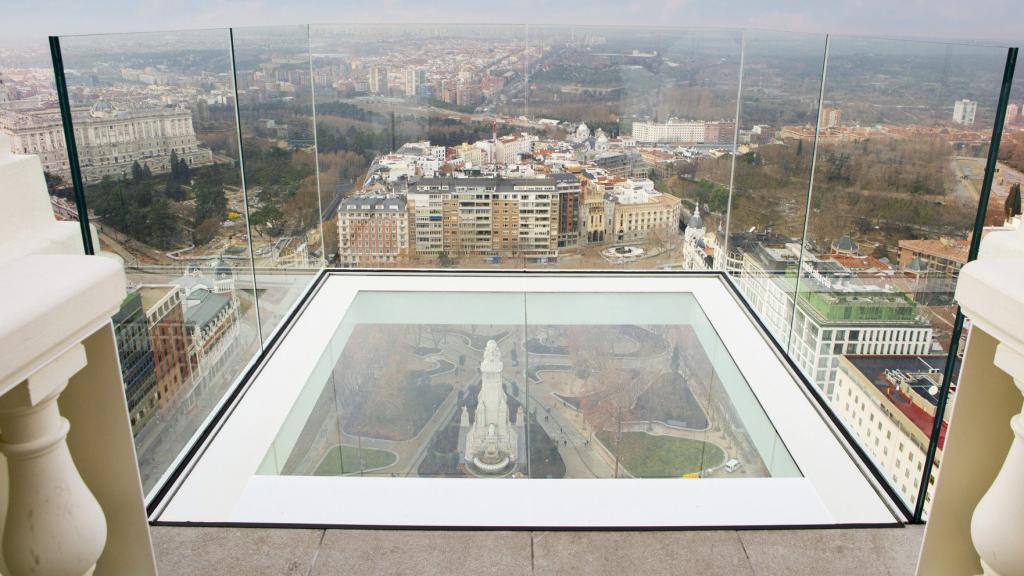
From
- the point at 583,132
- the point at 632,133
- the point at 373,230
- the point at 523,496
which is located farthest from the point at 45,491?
the point at 632,133

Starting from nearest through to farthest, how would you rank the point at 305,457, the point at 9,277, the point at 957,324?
the point at 9,277, the point at 957,324, the point at 305,457

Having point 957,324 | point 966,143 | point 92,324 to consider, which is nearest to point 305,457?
point 92,324

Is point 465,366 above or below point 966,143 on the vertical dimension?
below

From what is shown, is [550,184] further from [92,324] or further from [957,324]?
[92,324]

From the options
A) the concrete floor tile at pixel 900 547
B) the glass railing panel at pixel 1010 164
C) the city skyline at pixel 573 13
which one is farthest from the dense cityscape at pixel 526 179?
the city skyline at pixel 573 13

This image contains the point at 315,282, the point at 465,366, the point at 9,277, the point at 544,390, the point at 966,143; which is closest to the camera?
the point at 9,277

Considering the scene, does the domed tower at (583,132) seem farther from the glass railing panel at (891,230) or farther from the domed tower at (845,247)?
the domed tower at (845,247)

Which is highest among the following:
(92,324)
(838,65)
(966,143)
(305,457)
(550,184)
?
(838,65)

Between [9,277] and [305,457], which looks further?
[305,457]

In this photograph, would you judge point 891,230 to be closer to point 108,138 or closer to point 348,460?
point 348,460
